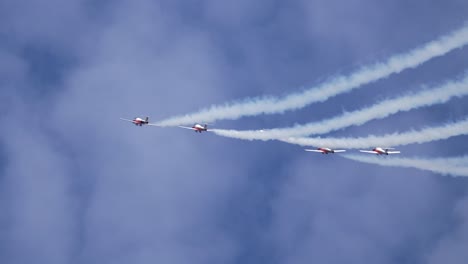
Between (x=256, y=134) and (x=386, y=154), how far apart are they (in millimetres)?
16674

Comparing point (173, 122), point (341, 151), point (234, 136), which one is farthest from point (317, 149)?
point (173, 122)

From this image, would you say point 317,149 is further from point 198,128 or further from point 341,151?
point 198,128

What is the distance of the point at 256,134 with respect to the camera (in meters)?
104

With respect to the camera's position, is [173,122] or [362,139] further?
[173,122]

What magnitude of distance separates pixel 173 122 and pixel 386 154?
2731 cm

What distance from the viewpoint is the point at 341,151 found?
104 meters

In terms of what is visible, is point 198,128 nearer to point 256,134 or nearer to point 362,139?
point 256,134

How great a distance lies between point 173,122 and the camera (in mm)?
107875

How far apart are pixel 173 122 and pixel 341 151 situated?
21735 millimetres

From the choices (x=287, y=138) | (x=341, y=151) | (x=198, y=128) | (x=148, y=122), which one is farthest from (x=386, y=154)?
(x=148, y=122)

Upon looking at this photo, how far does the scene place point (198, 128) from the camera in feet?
363

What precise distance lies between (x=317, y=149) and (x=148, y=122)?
23092 mm

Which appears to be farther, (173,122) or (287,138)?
(173,122)

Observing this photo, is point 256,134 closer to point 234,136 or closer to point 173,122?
point 234,136
